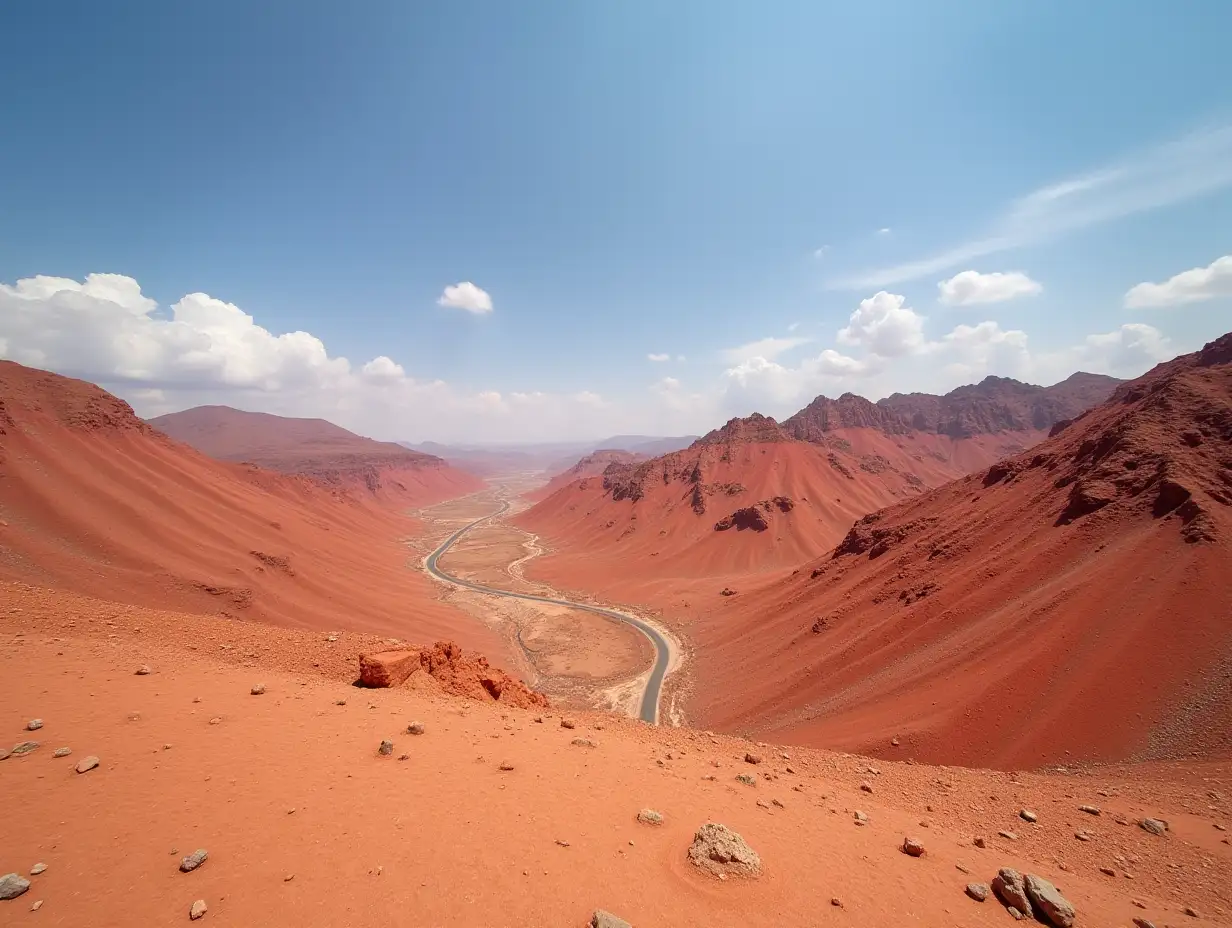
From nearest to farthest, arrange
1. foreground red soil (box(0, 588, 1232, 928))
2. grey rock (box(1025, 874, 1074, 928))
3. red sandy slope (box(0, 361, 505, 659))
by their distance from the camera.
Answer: foreground red soil (box(0, 588, 1232, 928))
grey rock (box(1025, 874, 1074, 928))
red sandy slope (box(0, 361, 505, 659))

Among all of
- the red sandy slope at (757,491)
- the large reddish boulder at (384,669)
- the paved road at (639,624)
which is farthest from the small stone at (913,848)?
the red sandy slope at (757,491)

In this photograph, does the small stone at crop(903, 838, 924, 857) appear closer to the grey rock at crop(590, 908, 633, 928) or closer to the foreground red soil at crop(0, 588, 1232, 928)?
the foreground red soil at crop(0, 588, 1232, 928)

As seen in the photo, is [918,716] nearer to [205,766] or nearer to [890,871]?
[890,871]

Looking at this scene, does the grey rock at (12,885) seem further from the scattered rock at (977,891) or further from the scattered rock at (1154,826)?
the scattered rock at (1154,826)

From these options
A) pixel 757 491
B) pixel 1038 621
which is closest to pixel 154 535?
pixel 1038 621

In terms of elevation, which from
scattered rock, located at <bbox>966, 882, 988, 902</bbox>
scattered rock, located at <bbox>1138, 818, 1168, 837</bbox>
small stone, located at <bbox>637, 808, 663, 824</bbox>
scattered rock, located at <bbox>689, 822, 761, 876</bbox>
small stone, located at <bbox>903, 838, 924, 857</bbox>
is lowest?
scattered rock, located at <bbox>1138, 818, 1168, 837</bbox>

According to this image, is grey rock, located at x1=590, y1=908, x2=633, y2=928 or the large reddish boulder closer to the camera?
grey rock, located at x1=590, y1=908, x2=633, y2=928

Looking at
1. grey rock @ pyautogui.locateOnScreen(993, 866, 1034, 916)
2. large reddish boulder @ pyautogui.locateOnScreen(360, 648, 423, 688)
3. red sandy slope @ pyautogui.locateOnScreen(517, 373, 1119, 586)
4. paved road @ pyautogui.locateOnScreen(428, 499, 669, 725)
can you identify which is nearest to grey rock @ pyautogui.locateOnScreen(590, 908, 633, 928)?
grey rock @ pyautogui.locateOnScreen(993, 866, 1034, 916)
